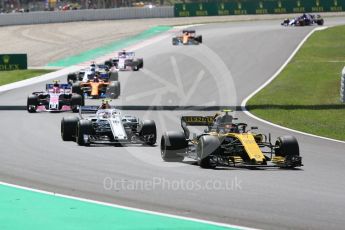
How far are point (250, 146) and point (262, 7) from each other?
75.8 m

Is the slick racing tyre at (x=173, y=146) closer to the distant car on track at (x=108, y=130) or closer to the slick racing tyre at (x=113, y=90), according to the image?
the distant car on track at (x=108, y=130)

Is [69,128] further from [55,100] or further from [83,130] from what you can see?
[55,100]

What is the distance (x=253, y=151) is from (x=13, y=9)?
88670 mm

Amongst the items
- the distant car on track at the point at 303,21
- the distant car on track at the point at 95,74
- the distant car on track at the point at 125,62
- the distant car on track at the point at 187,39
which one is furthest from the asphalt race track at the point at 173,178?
the distant car on track at the point at 303,21

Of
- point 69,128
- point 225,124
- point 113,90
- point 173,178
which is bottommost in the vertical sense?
point 113,90

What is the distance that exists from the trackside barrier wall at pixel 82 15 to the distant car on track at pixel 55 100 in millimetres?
55861

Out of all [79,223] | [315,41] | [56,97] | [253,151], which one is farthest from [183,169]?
[315,41]

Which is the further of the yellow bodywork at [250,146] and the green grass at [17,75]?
the green grass at [17,75]

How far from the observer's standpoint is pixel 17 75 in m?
51.5

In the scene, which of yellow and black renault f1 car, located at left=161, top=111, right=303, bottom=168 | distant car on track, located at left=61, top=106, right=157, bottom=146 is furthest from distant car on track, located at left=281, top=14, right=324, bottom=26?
yellow and black renault f1 car, located at left=161, top=111, right=303, bottom=168

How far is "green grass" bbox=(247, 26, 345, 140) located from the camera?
27938mm

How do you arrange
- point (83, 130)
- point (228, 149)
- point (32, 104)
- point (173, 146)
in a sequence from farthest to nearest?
1. point (32, 104)
2. point (83, 130)
3. point (173, 146)
4. point (228, 149)

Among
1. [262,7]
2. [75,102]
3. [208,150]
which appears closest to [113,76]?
[75,102]

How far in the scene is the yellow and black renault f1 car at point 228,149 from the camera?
58.7ft
